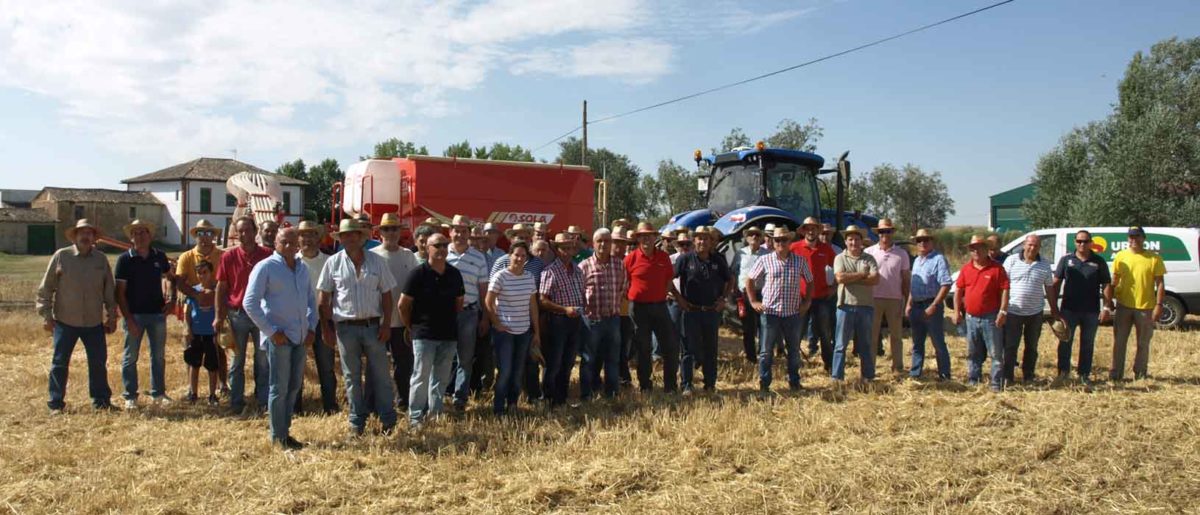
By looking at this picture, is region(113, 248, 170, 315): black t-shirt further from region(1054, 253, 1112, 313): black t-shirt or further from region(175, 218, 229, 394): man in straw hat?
region(1054, 253, 1112, 313): black t-shirt

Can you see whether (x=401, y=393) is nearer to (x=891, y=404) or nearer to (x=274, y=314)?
(x=274, y=314)

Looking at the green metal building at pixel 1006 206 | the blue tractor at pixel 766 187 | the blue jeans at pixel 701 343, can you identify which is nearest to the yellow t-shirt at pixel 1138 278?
the blue tractor at pixel 766 187

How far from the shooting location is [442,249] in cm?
627

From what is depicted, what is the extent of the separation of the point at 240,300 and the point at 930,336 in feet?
21.0

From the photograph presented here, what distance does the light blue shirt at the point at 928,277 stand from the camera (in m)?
8.52

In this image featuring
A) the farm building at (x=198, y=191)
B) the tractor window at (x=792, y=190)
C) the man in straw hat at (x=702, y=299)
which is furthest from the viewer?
the farm building at (x=198, y=191)

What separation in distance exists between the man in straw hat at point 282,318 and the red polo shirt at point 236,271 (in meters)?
1.08

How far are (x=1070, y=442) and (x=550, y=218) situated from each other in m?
8.68

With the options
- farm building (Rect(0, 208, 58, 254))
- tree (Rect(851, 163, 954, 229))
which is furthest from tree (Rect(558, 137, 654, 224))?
farm building (Rect(0, 208, 58, 254))

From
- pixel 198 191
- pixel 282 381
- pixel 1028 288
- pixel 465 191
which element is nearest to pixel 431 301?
pixel 282 381

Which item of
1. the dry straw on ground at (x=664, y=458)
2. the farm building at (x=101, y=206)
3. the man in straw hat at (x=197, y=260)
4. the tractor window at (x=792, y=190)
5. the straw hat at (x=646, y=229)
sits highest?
the farm building at (x=101, y=206)

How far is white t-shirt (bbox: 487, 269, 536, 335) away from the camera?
6.80m

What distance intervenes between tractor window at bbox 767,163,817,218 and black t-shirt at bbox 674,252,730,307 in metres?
4.40

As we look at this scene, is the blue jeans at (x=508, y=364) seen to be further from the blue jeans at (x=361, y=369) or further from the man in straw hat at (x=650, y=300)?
the man in straw hat at (x=650, y=300)
